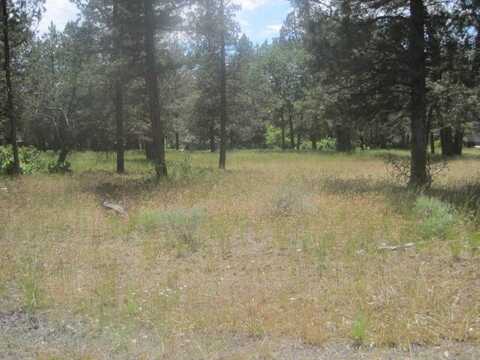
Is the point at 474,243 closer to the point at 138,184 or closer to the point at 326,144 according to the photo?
the point at 138,184

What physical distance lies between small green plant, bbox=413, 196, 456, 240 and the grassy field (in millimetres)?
26

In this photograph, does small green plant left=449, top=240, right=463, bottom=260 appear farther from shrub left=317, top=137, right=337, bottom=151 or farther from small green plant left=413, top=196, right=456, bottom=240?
shrub left=317, top=137, right=337, bottom=151

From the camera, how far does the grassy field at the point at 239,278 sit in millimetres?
4199

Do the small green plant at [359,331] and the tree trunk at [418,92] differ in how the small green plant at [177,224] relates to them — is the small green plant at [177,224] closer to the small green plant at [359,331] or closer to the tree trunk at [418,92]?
the small green plant at [359,331]

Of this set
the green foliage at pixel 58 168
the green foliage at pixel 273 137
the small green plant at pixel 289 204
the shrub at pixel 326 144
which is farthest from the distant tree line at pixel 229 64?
the green foliage at pixel 273 137

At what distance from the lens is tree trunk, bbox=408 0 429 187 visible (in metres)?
12.1

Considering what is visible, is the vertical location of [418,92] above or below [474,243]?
above

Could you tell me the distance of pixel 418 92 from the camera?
12625mm

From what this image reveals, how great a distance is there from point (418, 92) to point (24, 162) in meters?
18.0

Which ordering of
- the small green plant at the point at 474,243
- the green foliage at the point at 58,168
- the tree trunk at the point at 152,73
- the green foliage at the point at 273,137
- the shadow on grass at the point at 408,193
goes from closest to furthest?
the small green plant at the point at 474,243, the shadow on grass at the point at 408,193, the tree trunk at the point at 152,73, the green foliage at the point at 58,168, the green foliage at the point at 273,137

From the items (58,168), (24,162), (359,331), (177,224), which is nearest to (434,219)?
(359,331)

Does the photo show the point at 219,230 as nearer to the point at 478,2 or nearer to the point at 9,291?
the point at 9,291

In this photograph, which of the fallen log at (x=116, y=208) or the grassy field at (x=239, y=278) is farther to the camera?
the fallen log at (x=116, y=208)

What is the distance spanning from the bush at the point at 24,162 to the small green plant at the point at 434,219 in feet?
54.6
